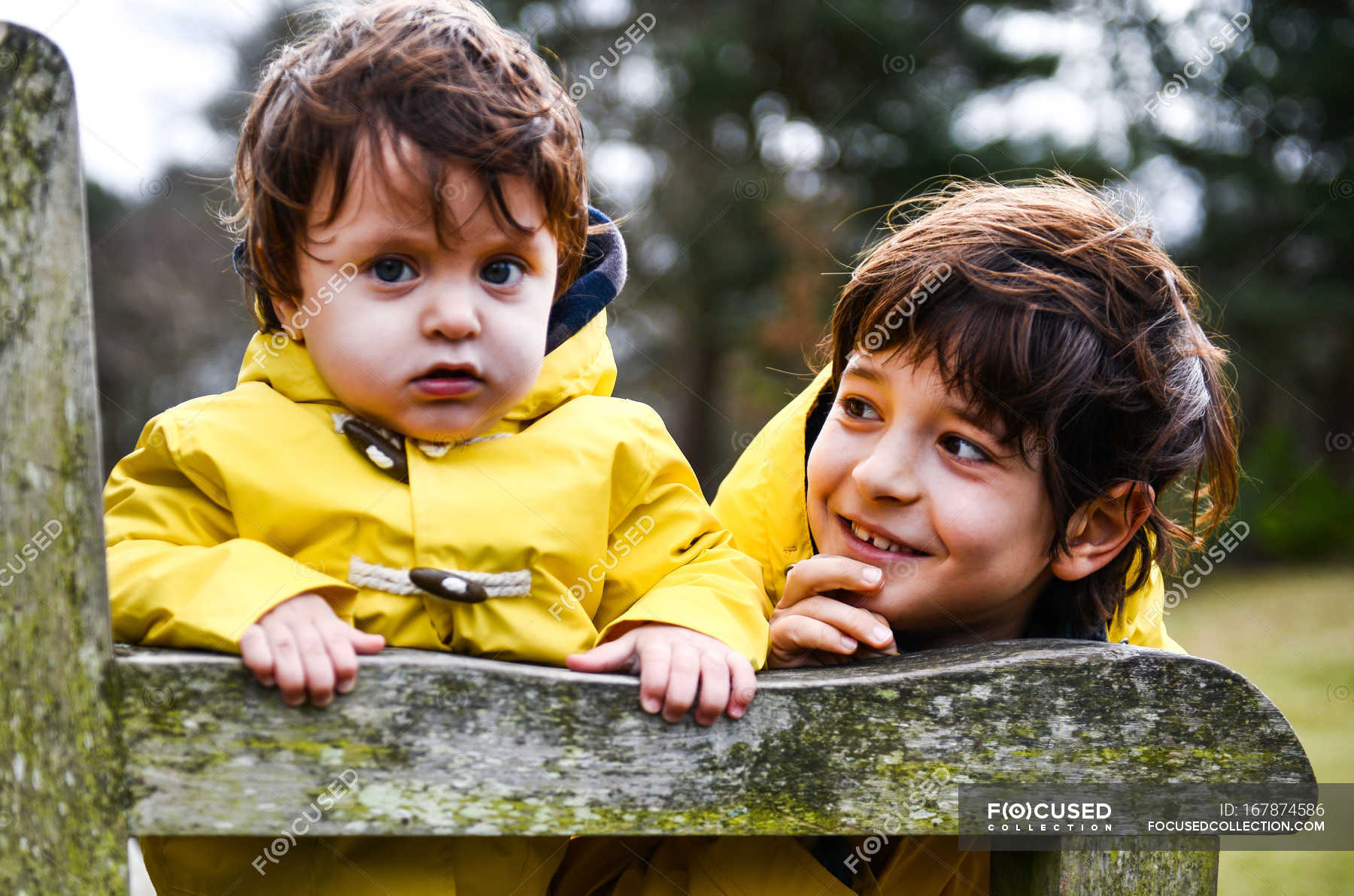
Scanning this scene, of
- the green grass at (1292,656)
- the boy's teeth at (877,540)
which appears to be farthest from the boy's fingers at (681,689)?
the green grass at (1292,656)

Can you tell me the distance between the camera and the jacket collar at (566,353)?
175 centimetres

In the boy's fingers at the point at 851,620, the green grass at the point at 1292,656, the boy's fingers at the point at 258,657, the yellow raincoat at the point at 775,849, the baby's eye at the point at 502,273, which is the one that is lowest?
the green grass at the point at 1292,656

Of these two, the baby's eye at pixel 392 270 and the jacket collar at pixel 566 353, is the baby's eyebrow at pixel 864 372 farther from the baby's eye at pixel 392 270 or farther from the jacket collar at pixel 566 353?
the baby's eye at pixel 392 270

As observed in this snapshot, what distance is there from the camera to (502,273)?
5.56ft

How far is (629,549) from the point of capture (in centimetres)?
182

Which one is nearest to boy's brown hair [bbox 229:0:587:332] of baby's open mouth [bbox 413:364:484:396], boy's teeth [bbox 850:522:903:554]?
baby's open mouth [bbox 413:364:484:396]

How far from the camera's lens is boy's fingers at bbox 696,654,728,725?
4.04 ft

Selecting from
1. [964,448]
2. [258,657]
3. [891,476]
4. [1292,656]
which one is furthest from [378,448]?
[1292,656]

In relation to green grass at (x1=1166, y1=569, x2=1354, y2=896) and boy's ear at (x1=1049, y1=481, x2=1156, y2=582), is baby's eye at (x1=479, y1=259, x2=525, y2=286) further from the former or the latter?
green grass at (x1=1166, y1=569, x2=1354, y2=896)

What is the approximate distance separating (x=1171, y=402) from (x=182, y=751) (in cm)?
167

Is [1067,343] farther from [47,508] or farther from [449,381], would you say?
[47,508]

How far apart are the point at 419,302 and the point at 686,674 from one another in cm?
73

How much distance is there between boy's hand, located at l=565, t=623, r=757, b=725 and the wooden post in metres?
0.57

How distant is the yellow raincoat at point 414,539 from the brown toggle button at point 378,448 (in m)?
0.02
